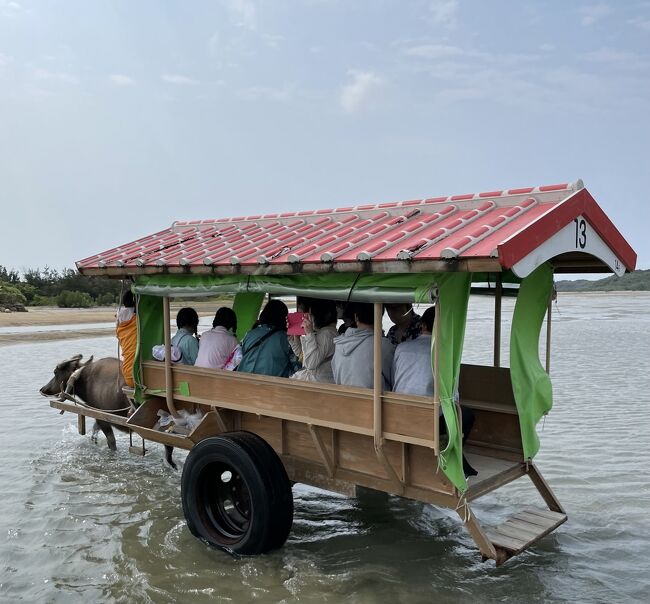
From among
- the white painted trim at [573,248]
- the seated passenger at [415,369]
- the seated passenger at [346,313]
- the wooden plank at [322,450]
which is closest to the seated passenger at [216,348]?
the seated passenger at [346,313]

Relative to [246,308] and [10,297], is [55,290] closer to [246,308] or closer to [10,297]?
[10,297]

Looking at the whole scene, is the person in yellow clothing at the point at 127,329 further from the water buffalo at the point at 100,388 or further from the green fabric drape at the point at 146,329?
the water buffalo at the point at 100,388

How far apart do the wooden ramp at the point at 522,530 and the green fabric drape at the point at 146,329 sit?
137 inches

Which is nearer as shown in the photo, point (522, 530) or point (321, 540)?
point (522, 530)

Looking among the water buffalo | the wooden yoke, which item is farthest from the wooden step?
the water buffalo

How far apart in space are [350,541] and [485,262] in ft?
9.50

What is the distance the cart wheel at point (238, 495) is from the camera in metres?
4.41

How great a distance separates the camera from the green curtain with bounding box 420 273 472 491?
3678 mm

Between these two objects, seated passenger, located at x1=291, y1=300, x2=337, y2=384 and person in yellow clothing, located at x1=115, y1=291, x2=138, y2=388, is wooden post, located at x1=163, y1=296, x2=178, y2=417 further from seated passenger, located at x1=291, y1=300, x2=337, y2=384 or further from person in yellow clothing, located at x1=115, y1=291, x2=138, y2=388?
seated passenger, located at x1=291, y1=300, x2=337, y2=384

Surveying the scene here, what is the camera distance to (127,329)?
646 centimetres

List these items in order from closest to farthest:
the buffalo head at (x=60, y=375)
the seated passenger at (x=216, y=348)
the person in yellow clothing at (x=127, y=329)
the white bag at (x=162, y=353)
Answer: the seated passenger at (x=216, y=348) → the white bag at (x=162, y=353) → the person in yellow clothing at (x=127, y=329) → the buffalo head at (x=60, y=375)

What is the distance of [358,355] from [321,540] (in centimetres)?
179

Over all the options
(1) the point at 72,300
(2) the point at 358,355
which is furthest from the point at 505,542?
(1) the point at 72,300

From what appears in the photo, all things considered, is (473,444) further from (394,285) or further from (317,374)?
(394,285)
